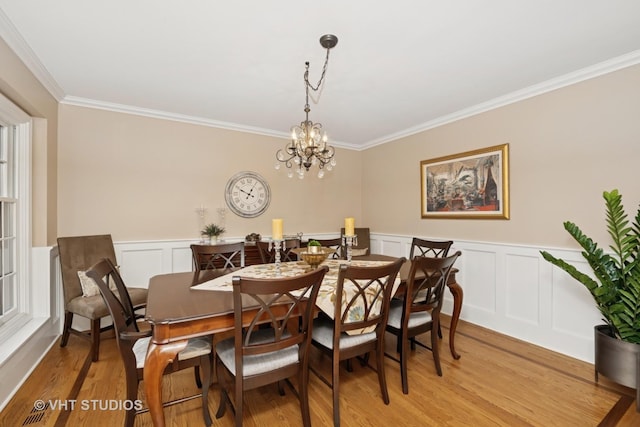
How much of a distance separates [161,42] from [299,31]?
1.01 m

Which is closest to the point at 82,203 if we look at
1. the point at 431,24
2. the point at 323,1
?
the point at 323,1

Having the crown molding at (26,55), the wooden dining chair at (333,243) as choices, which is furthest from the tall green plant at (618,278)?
the crown molding at (26,55)

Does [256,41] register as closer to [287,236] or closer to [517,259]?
[287,236]

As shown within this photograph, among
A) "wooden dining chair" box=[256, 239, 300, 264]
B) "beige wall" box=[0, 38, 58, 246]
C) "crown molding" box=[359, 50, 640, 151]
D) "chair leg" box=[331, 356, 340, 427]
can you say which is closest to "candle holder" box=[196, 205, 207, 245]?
"wooden dining chair" box=[256, 239, 300, 264]

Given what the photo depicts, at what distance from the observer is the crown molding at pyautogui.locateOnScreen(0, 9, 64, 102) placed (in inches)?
80.2

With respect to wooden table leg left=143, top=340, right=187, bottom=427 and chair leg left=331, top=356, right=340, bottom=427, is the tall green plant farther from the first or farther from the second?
wooden table leg left=143, top=340, right=187, bottom=427

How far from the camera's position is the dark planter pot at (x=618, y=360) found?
2.08 meters

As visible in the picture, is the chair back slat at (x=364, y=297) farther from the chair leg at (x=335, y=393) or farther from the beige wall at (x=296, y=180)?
the beige wall at (x=296, y=180)

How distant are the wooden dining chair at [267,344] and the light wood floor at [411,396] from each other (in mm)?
318

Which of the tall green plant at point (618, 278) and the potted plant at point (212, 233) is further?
the potted plant at point (212, 233)

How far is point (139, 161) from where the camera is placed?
3.62m

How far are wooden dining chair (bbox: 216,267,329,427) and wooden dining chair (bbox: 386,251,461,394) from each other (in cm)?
79

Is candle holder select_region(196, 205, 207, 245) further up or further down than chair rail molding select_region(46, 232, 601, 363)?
further up

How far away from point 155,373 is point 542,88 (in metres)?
3.80
